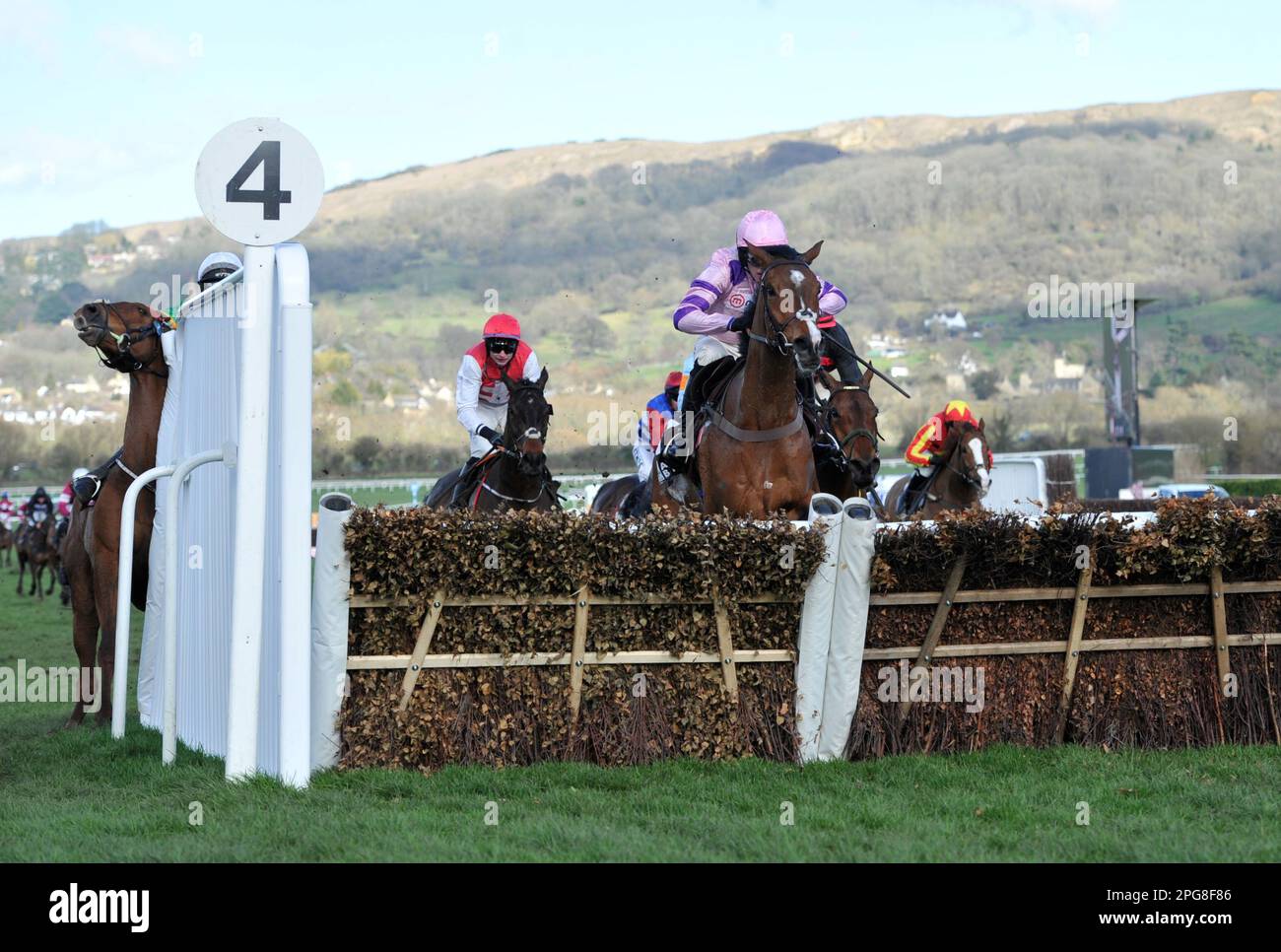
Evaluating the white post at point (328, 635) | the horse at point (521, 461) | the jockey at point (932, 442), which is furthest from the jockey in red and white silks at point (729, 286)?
the jockey at point (932, 442)

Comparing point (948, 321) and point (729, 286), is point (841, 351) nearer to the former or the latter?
point (729, 286)

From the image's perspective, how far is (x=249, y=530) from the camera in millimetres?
5469

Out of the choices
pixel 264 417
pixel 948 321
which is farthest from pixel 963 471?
pixel 948 321

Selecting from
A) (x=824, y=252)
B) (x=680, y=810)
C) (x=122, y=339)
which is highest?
(x=824, y=252)

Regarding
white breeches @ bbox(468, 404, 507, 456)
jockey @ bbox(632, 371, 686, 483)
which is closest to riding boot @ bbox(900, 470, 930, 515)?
jockey @ bbox(632, 371, 686, 483)

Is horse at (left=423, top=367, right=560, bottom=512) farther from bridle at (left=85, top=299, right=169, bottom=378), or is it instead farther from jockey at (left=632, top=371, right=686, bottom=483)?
jockey at (left=632, top=371, right=686, bottom=483)

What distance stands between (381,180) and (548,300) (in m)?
60.8

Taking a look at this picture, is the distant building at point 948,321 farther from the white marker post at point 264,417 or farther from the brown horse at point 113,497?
the white marker post at point 264,417

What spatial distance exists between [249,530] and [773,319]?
8.47 ft

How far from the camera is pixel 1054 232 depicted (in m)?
143

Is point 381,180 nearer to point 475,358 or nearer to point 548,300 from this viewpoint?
point 548,300

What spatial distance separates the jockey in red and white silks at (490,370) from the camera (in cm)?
906

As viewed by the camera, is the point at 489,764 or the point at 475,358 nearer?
the point at 489,764
